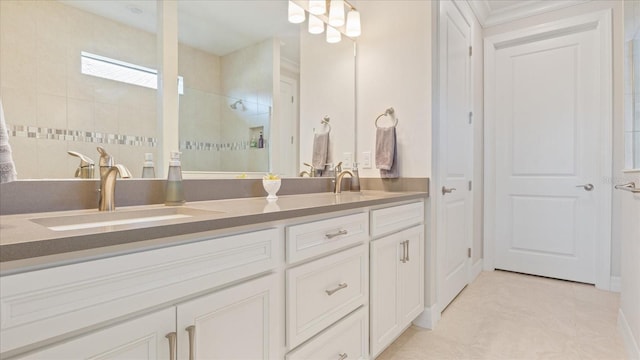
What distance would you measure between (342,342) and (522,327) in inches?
56.9

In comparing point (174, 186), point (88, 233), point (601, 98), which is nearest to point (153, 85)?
point (174, 186)

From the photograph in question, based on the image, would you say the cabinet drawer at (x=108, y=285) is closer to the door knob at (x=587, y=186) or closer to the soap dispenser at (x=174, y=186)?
the soap dispenser at (x=174, y=186)

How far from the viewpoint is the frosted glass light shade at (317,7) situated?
6.97ft

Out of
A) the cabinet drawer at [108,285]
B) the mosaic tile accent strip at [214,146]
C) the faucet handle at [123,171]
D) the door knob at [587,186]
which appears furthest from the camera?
the door knob at [587,186]

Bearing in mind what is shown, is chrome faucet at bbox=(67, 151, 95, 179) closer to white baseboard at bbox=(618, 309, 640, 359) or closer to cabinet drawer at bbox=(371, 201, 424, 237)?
cabinet drawer at bbox=(371, 201, 424, 237)

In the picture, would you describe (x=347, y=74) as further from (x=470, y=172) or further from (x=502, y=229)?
(x=502, y=229)

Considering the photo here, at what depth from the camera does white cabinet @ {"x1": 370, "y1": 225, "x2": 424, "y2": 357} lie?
1556 millimetres

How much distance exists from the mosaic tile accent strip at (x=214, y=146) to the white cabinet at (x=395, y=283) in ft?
2.71

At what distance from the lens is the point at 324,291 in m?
1.24

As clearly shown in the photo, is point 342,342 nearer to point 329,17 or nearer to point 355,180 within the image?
point 355,180

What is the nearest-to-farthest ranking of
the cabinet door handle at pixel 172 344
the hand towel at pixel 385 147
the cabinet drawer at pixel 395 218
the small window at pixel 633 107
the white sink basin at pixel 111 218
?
the cabinet door handle at pixel 172 344 → the white sink basin at pixel 111 218 → the cabinet drawer at pixel 395 218 → the small window at pixel 633 107 → the hand towel at pixel 385 147

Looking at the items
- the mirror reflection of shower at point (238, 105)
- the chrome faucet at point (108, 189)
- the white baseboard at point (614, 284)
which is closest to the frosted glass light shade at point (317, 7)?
the mirror reflection of shower at point (238, 105)

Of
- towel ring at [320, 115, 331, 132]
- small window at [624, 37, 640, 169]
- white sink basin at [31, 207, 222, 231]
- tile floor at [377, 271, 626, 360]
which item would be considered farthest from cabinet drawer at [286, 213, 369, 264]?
small window at [624, 37, 640, 169]

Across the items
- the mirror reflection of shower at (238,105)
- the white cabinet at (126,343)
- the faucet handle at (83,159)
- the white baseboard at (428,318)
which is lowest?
the white baseboard at (428,318)
